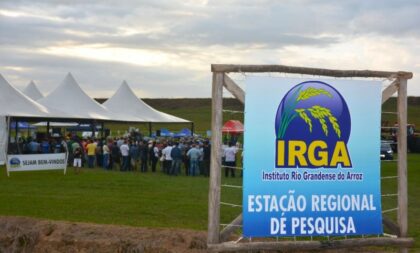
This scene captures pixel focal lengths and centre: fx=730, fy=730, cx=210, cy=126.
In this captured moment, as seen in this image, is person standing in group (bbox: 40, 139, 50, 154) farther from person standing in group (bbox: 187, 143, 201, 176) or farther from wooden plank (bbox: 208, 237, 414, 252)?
wooden plank (bbox: 208, 237, 414, 252)

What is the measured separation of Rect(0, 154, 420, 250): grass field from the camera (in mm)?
15852

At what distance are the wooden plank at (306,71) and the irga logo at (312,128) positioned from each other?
0.46ft

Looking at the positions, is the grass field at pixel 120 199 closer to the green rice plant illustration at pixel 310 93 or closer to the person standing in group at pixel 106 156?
the green rice plant illustration at pixel 310 93

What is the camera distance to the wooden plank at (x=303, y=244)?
8.14 metres

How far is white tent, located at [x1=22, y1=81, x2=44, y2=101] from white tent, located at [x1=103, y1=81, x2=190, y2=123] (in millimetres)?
12186

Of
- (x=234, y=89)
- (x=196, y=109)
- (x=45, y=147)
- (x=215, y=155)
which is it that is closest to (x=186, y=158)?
(x=45, y=147)

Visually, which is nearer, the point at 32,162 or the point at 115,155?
the point at 32,162

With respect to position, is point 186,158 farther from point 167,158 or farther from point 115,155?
point 115,155

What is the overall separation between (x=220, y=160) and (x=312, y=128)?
116cm

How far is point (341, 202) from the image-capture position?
8.51 m

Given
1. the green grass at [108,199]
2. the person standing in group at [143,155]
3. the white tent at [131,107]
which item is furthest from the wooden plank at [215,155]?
the white tent at [131,107]

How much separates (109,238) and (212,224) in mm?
3512

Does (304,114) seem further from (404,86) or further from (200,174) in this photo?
(200,174)

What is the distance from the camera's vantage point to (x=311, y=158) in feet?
27.3
